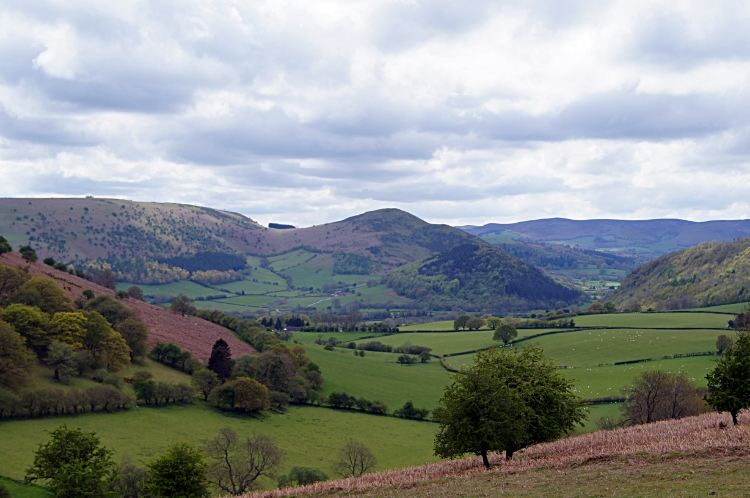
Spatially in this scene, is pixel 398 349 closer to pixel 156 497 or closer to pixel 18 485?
pixel 18 485

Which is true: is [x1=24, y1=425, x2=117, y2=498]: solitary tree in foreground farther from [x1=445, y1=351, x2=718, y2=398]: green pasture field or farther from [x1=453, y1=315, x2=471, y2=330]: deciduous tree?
[x1=453, y1=315, x2=471, y2=330]: deciduous tree

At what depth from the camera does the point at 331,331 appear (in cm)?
18988

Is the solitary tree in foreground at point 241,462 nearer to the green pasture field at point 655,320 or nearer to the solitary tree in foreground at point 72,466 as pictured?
the solitary tree in foreground at point 72,466

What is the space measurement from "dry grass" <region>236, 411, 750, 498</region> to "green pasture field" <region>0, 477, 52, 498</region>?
993 inches

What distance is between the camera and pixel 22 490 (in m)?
49.0

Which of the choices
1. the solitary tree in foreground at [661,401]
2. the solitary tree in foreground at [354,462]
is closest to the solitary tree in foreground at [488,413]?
the solitary tree in foreground at [354,462]

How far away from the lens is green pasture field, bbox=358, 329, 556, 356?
510 feet

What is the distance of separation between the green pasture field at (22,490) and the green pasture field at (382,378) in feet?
199

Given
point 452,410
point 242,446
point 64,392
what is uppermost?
point 452,410

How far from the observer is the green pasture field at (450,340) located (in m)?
156

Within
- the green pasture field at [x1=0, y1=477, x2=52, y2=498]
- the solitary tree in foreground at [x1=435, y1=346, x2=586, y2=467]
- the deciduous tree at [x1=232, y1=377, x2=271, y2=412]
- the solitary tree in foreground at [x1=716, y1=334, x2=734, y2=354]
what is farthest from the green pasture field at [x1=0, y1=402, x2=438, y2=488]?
the solitary tree in foreground at [x1=716, y1=334, x2=734, y2=354]

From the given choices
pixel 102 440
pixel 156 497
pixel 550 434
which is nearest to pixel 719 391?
pixel 550 434

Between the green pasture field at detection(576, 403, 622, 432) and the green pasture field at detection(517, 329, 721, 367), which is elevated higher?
the green pasture field at detection(517, 329, 721, 367)

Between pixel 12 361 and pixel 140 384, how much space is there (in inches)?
660
